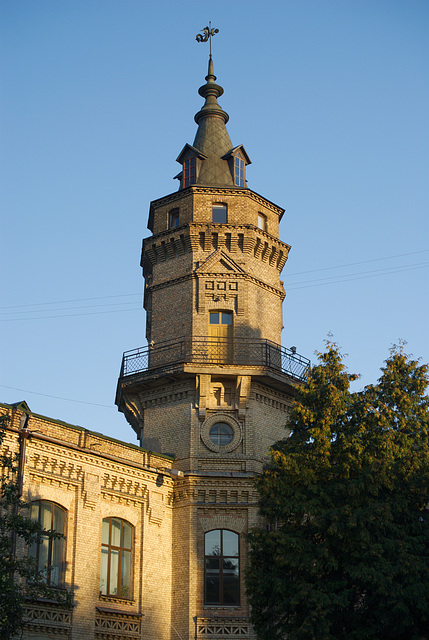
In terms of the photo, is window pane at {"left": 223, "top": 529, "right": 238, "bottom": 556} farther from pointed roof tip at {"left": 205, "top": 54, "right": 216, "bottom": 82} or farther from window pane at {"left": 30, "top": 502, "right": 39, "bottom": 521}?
pointed roof tip at {"left": 205, "top": 54, "right": 216, "bottom": 82}

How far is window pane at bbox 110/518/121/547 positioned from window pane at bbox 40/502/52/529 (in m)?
2.65

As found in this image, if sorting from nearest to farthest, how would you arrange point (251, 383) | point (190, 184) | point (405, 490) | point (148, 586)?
point (405, 490) < point (148, 586) < point (251, 383) < point (190, 184)

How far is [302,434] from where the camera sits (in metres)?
25.1

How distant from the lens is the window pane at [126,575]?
27.5m

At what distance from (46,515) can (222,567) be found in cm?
670

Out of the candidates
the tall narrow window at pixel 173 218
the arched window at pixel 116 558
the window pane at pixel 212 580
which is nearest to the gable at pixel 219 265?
the tall narrow window at pixel 173 218

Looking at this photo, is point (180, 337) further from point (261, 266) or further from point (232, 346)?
point (261, 266)

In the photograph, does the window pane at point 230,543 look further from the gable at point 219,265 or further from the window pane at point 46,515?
the gable at point 219,265

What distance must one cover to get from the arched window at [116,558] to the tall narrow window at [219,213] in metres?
13.0

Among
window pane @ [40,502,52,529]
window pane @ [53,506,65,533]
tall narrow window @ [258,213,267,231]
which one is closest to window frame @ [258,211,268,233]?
tall narrow window @ [258,213,267,231]

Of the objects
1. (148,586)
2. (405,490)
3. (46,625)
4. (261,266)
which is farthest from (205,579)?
(261,266)

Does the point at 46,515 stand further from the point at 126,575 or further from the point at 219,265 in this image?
the point at 219,265

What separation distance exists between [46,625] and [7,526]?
602 cm

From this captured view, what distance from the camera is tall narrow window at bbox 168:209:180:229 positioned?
35188 millimetres
